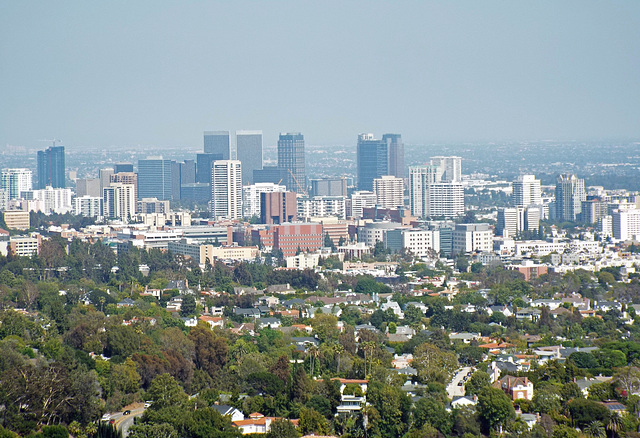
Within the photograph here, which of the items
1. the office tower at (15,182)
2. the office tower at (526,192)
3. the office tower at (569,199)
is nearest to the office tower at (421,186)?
the office tower at (526,192)

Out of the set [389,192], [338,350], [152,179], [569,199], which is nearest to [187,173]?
[152,179]

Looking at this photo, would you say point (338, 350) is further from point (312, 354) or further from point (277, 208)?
point (277, 208)

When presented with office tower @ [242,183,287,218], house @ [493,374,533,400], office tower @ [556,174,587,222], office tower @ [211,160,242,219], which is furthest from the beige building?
house @ [493,374,533,400]

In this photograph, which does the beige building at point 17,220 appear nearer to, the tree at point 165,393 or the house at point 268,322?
the house at point 268,322

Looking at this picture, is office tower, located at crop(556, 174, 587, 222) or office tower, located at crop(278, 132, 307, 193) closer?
office tower, located at crop(556, 174, 587, 222)

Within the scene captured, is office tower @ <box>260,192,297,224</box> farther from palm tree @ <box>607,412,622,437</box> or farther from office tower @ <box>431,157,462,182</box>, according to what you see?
palm tree @ <box>607,412,622,437</box>

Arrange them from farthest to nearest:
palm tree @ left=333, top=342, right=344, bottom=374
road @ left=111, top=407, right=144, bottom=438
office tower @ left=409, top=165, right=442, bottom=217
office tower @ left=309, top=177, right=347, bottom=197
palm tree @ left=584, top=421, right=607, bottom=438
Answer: office tower @ left=309, top=177, right=347, bottom=197 → office tower @ left=409, top=165, right=442, bottom=217 → palm tree @ left=333, top=342, right=344, bottom=374 → palm tree @ left=584, top=421, right=607, bottom=438 → road @ left=111, top=407, right=144, bottom=438
